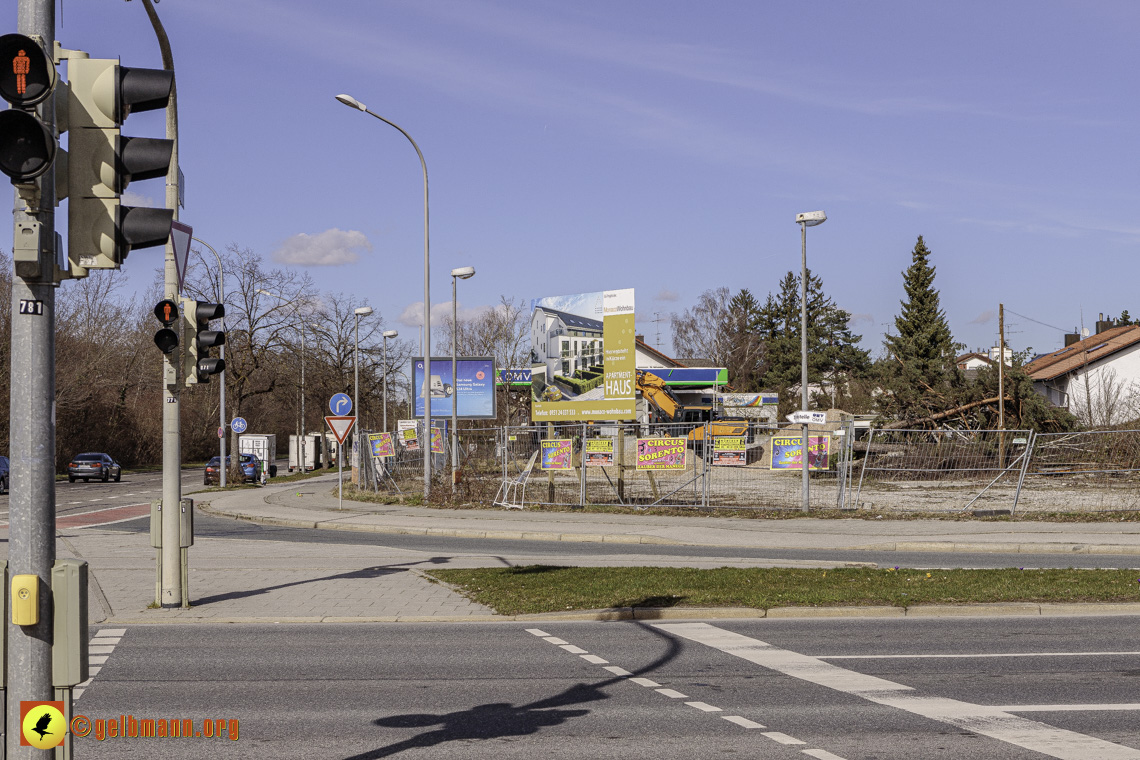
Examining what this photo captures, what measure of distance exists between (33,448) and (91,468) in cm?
5098

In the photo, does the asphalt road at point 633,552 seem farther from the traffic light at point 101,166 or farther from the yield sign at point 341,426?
the traffic light at point 101,166

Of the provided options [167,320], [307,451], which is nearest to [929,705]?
[167,320]

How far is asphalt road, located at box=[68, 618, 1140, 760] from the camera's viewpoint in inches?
253

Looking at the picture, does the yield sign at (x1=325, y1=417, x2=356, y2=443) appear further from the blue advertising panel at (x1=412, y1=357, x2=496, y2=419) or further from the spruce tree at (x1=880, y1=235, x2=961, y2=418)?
the spruce tree at (x1=880, y1=235, x2=961, y2=418)

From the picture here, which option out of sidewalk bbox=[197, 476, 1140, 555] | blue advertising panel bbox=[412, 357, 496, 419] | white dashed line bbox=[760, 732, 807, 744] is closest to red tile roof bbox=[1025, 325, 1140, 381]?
blue advertising panel bbox=[412, 357, 496, 419]

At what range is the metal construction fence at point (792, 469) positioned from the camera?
24.6 meters

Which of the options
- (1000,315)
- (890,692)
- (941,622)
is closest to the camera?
(890,692)

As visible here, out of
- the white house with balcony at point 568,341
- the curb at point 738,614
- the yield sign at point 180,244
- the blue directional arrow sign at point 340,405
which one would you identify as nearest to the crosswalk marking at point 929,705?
the curb at point 738,614

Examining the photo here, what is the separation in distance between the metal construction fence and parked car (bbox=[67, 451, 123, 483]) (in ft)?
94.0

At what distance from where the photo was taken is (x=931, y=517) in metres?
23.8

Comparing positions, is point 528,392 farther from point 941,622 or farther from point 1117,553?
point 941,622

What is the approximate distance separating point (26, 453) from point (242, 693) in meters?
4.25

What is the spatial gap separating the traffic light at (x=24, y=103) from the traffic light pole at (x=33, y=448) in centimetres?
16

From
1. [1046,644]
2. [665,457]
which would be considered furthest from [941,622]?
[665,457]
